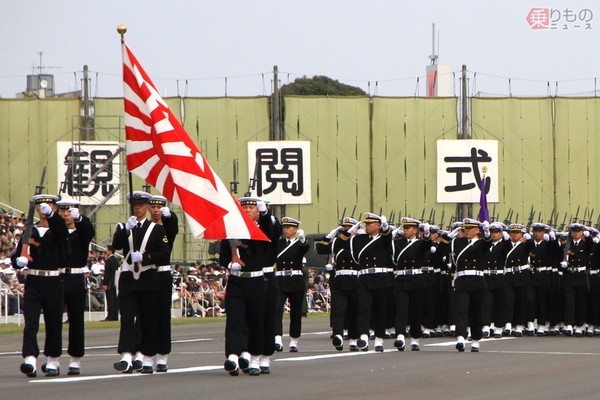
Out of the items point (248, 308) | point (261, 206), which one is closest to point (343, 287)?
point (248, 308)

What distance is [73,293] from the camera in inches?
527

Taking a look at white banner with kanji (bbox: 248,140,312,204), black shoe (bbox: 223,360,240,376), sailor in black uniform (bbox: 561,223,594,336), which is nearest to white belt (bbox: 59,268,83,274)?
black shoe (bbox: 223,360,240,376)

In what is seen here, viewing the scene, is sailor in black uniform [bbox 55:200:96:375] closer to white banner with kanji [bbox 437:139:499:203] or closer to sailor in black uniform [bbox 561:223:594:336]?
sailor in black uniform [bbox 561:223:594:336]

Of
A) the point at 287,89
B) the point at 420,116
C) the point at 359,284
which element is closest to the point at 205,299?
the point at 359,284

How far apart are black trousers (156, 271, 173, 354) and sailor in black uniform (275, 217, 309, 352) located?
4.56 metres

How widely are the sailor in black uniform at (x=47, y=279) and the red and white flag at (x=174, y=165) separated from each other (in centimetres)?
108

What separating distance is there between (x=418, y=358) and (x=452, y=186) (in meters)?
34.4

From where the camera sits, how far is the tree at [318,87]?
8119 centimetres

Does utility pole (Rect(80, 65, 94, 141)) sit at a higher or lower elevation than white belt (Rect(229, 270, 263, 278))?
higher

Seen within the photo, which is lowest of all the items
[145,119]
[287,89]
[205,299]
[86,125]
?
[205,299]

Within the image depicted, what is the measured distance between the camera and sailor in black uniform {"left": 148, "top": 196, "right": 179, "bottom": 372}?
13109 mm

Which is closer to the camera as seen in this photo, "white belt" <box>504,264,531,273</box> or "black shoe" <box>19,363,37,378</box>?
"black shoe" <box>19,363,37,378</box>

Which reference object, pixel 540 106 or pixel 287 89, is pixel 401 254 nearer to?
pixel 540 106

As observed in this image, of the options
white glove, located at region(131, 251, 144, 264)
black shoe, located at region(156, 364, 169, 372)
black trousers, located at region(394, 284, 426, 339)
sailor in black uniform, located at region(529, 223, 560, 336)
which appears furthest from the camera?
sailor in black uniform, located at region(529, 223, 560, 336)
